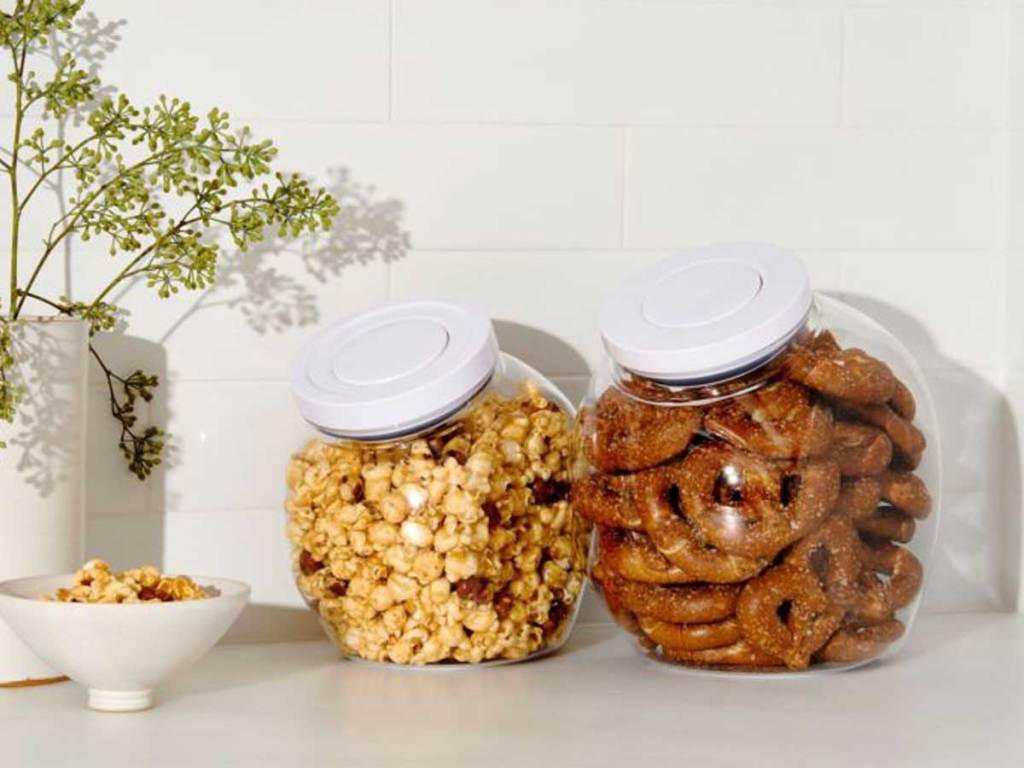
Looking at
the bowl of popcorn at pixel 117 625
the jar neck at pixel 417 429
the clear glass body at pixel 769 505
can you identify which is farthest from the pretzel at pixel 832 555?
the bowl of popcorn at pixel 117 625

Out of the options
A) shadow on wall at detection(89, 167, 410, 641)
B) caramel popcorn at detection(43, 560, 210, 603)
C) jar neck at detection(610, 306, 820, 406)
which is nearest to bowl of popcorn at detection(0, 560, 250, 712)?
caramel popcorn at detection(43, 560, 210, 603)

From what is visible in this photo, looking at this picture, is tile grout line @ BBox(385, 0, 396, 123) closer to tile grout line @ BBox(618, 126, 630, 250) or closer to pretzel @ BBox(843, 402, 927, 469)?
tile grout line @ BBox(618, 126, 630, 250)

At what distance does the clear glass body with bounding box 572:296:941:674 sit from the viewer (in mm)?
1128

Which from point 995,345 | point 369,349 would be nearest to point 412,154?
point 369,349

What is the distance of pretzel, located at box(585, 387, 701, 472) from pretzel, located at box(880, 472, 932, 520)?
→ 0.16 meters

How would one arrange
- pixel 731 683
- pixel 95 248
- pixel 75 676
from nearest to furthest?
pixel 75 676 < pixel 731 683 < pixel 95 248

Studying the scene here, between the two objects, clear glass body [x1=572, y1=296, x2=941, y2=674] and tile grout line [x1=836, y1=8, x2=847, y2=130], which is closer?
clear glass body [x1=572, y1=296, x2=941, y2=674]

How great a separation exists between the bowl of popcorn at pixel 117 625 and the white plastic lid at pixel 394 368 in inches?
6.0

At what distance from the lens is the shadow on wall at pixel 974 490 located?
1.52m

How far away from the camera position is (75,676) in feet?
3.56

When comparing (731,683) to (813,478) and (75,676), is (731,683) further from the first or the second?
(75,676)

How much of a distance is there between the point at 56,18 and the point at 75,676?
0.51m

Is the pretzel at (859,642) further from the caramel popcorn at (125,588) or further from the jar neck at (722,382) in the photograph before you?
the caramel popcorn at (125,588)

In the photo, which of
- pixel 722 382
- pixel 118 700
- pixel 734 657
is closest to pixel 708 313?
pixel 722 382
